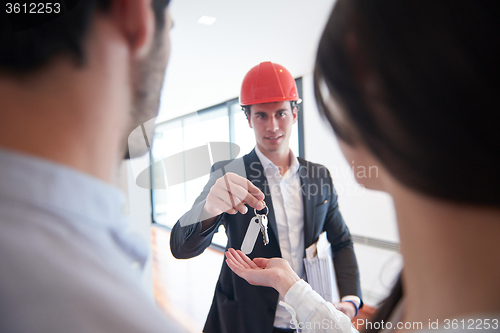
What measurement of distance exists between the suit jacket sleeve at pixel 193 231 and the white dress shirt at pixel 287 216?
0.15 meters

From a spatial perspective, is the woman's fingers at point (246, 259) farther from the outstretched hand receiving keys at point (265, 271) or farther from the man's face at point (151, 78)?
the man's face at point (151, 78)

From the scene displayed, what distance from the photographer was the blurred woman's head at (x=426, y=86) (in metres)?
0.16

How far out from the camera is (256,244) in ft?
1.79

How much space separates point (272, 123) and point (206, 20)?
27 centimetres

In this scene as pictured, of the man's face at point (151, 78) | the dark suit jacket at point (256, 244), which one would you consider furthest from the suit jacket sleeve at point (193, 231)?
the man's face at point (151, 78)

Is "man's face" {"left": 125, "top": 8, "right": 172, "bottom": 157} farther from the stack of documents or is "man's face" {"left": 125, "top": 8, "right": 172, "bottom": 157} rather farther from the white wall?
the stack of documents

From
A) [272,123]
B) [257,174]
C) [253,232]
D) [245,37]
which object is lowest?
[253,232]

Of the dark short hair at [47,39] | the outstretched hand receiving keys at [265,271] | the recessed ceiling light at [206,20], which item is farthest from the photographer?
the recessed ceiling light at [206,20]

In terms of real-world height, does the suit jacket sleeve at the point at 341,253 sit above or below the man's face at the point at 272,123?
below

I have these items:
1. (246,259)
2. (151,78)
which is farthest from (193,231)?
(151,78)

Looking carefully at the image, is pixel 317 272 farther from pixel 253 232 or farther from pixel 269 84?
pixel 269 84

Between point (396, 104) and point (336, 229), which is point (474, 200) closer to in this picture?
point (396, 104)

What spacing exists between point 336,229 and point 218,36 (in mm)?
592

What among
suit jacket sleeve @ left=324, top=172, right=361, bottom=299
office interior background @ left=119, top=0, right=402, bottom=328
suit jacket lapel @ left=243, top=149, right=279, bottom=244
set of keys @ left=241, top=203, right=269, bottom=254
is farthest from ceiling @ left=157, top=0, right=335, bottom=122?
suit jacket sleeve @ left=324, top=172, right=361, bottom=299
